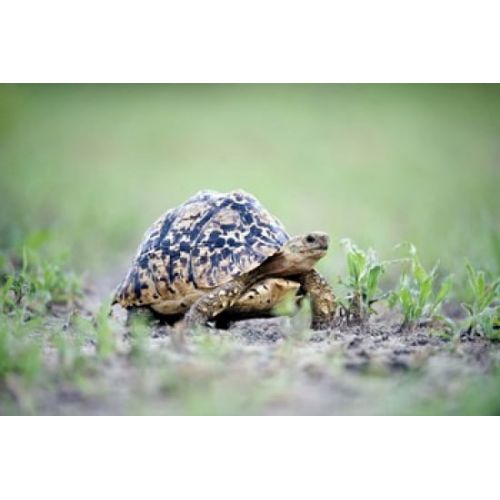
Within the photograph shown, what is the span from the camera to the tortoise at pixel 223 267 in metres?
4.33

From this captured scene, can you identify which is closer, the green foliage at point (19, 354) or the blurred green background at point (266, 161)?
the green foliage at point (19, 354)

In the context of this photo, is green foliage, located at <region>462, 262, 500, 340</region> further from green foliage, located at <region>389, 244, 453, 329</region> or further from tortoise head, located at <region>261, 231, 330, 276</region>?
tortoise head, located at <region>261, 231, 330, 276</region>

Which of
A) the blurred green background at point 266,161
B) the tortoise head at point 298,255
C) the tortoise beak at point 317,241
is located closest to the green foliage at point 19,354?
the tortoise head at point 298,255

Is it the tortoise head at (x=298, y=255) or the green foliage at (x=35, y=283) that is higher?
the tortoise head at (x=298, y=255)

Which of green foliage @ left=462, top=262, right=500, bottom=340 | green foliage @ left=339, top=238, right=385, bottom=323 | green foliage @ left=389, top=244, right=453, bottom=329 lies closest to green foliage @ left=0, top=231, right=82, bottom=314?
green foliage @ left=339, top=238, right=385, bottom=323

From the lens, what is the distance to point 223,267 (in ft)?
14.2

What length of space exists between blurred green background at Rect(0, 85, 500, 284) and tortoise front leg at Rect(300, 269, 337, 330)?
5.39ft

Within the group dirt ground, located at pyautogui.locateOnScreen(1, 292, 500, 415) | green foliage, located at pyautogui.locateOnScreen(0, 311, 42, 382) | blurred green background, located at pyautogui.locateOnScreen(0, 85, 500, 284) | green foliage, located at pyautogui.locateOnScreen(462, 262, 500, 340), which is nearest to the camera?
dirt ground, located at pyautogui.locateOnScreen(1, 292, 500, 415)

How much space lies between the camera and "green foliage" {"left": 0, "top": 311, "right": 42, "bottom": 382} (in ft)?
11.3

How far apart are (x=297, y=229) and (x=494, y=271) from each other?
119 inches

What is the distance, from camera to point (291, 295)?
176 inches

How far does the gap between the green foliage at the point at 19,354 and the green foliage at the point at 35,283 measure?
0.62 m

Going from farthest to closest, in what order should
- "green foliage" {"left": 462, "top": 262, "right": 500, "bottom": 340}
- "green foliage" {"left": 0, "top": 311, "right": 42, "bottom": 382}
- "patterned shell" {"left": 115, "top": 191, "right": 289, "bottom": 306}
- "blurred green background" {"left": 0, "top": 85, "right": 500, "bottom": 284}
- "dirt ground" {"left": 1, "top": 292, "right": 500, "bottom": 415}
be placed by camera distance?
"blurred green background" {"left": 0, "top": 85, "right": 500, "bottom": 284} < "patterned shell" {"left": 115, "top": 191, "right": 289, "bottom": 306} < "green foliage" {"left": 462, "top": 262, "right": 500, "bottom": 340} < "green foliage" {"left": 0, "top": 311, "right": 42, "bottom": 382} < "dirt ground" {"left": 1, "top": 292, "right": 500, "bottom": 415}

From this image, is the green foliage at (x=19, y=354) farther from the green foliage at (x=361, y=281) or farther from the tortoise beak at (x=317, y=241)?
the green foliage at (x=361, y=281)
